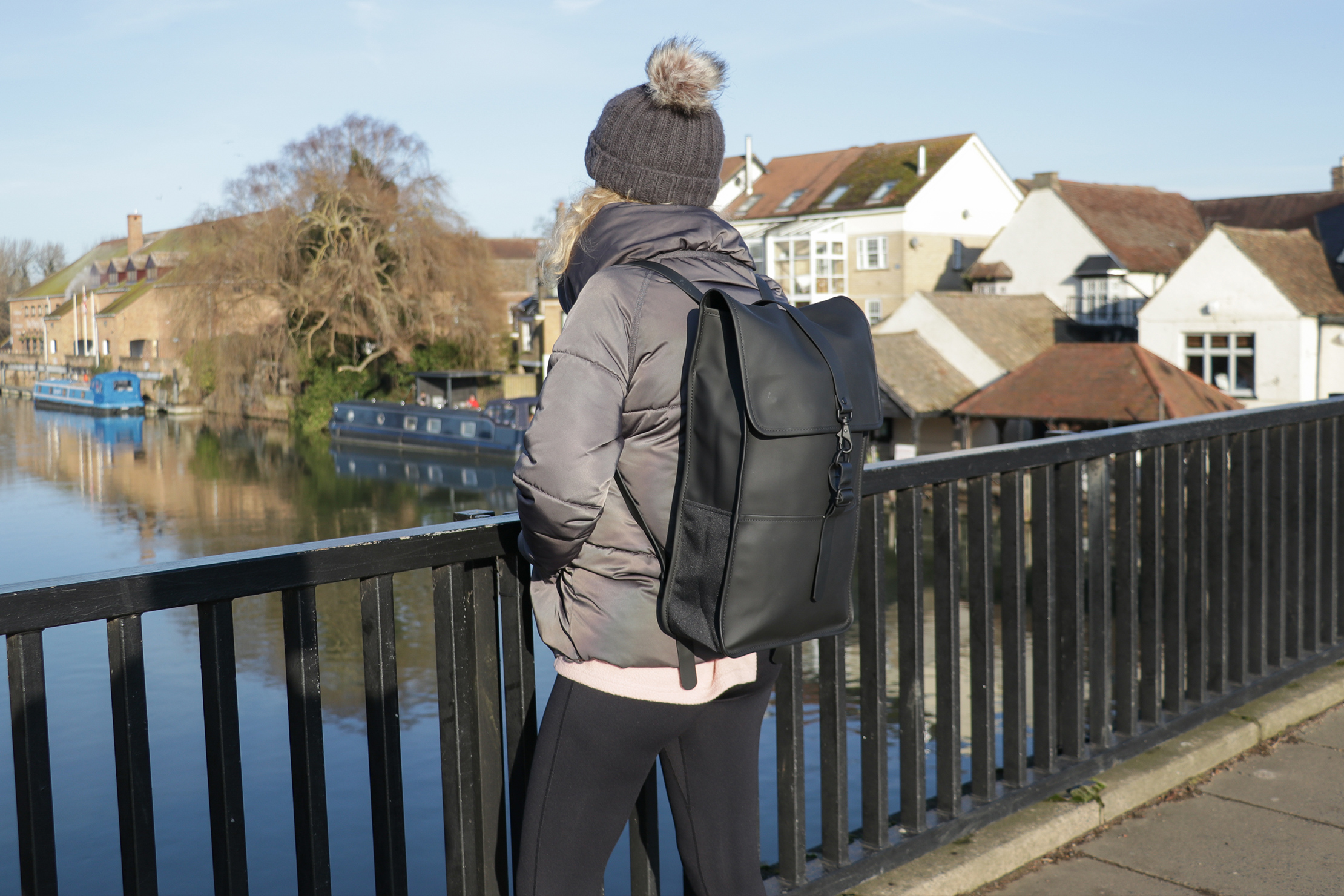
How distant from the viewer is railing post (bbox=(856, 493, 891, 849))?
2.31 m

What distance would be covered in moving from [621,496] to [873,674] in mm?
1084

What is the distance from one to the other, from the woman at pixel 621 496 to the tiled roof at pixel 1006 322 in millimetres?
30634

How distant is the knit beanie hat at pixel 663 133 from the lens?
1.57 m

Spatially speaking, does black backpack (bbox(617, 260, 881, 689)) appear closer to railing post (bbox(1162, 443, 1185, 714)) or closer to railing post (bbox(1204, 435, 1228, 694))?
railing post (bbox(1162, 443, 1185, 714))

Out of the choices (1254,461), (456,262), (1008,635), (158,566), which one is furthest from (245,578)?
(456,262)

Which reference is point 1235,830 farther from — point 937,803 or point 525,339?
point 525,339

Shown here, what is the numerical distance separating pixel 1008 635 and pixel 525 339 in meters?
51.2

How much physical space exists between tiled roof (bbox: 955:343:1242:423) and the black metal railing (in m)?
23.1

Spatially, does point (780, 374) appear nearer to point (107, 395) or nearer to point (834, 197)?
point (834, 197)

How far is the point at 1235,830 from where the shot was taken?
2.67m

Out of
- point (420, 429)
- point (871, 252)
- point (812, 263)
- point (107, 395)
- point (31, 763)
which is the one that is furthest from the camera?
point (107, 395)

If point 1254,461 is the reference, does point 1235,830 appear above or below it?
below

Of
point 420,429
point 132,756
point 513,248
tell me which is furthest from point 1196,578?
point 513,248

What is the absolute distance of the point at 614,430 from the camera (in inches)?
55.6
